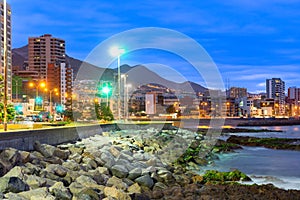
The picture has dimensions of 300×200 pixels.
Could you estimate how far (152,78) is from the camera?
76125mm

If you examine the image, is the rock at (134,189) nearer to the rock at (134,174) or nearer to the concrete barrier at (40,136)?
the rock at (134,174)

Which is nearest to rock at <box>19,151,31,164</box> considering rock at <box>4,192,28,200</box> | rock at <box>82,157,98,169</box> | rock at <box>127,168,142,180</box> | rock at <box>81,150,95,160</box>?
rock at <box>82,157,98,169</box>

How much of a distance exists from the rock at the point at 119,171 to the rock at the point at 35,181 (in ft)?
14.4

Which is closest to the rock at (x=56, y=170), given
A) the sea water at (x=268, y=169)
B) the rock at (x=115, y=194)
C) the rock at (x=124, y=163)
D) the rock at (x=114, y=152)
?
the rock at (x=115, y=194)

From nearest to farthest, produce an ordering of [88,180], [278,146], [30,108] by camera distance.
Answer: [88,180] < [278,146] < [30,108]

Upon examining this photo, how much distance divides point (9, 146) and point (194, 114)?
171405mm

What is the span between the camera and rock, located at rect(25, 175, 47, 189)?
11.7m

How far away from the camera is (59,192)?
37.3 feet

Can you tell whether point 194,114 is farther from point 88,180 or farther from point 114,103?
point 88,180

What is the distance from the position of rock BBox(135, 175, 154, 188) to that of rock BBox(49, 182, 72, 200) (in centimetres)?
420

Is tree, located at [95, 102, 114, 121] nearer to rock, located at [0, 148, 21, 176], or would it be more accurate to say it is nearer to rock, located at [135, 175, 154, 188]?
rock, located at [135, 175, 154, 188]

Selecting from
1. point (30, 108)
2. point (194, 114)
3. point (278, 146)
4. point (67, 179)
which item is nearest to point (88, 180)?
point (67, 179)

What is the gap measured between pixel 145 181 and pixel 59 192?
4.86 meters

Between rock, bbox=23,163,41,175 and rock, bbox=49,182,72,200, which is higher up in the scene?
rock, bbox=23,163,41,175
